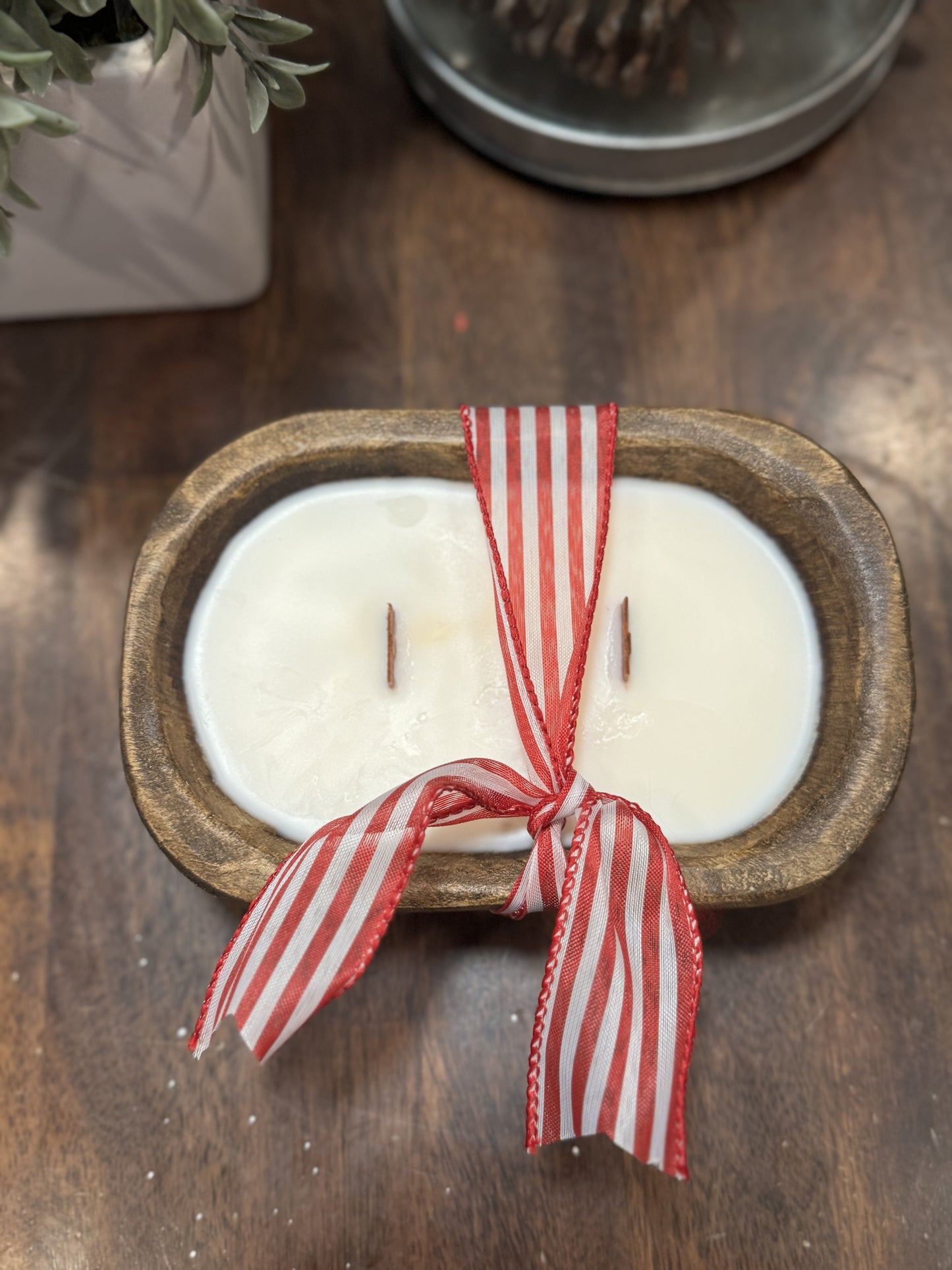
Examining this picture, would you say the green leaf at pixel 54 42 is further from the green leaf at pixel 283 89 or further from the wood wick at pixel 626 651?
the wood wick at pixel 626 651

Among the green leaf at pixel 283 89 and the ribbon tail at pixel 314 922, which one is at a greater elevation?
the green leaf at pixel 283 89

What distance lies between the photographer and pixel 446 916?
17.0 inches

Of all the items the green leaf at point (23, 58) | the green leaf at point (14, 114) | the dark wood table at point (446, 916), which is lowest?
the dark wood table at point (446, 916)

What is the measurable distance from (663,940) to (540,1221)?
133mm

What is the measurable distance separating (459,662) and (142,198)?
224mm

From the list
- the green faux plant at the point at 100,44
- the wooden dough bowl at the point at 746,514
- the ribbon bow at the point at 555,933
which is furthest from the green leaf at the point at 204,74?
the ribbon bow at the point at 555,933

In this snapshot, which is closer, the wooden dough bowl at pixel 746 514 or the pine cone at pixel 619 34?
the wooden dough bowl at pixel 746 514

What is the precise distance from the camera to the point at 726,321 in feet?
1.71

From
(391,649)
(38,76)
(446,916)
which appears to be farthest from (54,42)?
(446,916)

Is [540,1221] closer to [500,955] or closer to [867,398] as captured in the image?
[500,955]

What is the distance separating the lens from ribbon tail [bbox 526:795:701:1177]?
1.13 feet

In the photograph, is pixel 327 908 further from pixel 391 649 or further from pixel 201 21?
pixel 201 21

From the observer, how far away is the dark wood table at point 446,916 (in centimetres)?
41

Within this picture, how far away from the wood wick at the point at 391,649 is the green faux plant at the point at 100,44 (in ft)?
0.55
